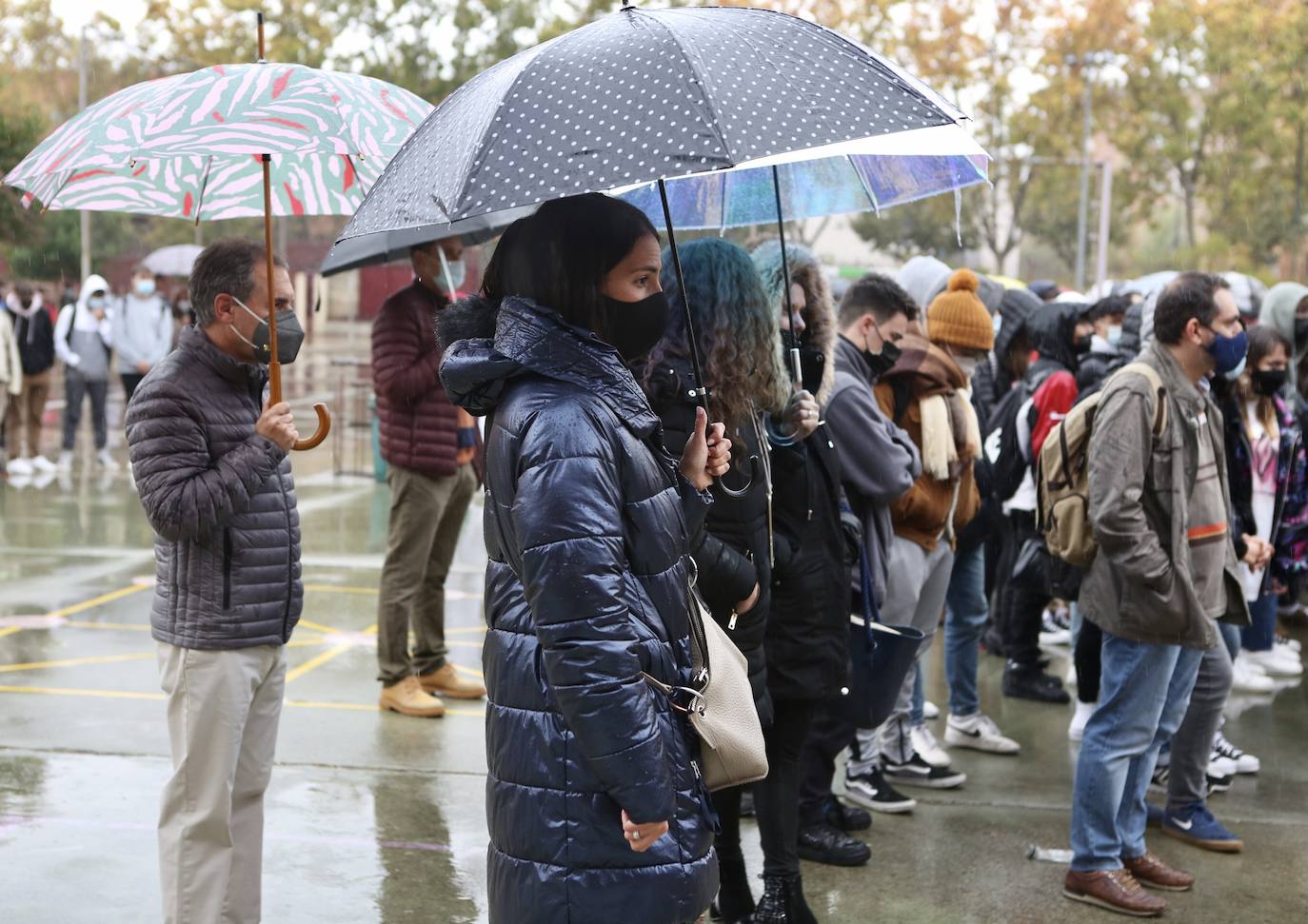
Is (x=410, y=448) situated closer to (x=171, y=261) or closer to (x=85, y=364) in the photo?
(x=85, y=364)

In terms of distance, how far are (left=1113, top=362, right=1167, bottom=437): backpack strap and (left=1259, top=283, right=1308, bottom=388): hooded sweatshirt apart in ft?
15.9

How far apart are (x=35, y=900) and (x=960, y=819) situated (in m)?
3.28

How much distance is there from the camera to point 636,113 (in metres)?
2.62

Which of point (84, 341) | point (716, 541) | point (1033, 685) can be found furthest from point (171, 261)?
point (716, 541)

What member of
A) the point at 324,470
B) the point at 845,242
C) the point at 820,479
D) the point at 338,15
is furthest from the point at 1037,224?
the point at 820,479

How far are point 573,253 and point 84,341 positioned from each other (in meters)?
14.0

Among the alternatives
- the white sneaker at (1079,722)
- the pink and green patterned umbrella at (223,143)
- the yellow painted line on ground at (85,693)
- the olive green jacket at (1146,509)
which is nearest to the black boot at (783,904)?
the olive green jacket at (1146,509)

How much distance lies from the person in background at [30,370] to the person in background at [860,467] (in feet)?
37.3

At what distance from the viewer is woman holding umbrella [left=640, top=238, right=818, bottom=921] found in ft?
12.3

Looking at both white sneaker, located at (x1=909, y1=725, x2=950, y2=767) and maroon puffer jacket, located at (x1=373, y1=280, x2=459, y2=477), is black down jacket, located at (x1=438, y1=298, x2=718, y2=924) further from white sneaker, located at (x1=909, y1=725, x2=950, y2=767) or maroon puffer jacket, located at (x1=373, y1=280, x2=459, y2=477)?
maroon puffer jacket, located at (x1=373, y1=280, x2=459, y2=477)

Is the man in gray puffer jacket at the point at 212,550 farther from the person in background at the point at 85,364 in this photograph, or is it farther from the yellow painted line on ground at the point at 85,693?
the person in background at the point at 85,364

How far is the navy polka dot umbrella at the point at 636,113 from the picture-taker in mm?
2539

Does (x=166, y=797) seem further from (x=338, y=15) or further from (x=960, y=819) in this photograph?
(x=338, y=15)

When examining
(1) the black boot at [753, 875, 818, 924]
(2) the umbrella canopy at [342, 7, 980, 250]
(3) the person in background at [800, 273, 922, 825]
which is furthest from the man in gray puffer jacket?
(3) the person in background at [800, 273, 922, 825]
